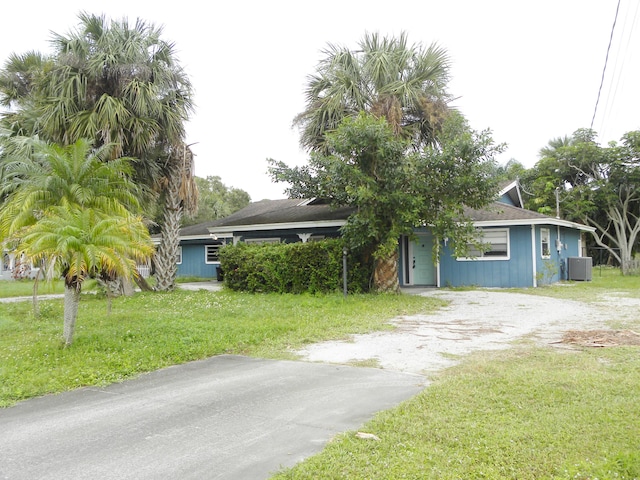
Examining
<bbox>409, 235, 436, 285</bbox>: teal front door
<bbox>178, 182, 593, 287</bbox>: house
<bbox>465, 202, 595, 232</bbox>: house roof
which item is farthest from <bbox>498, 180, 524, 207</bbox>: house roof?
<bbox>409, 235, 436, 285</bbox>: teal front door

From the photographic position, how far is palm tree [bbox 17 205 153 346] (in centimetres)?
698

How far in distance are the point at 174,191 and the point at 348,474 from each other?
14.6 m

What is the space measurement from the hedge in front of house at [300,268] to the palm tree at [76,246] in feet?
23.7

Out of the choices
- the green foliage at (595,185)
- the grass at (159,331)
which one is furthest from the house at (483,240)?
the green foliage at (595,185)

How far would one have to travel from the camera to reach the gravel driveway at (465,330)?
705 centimetres

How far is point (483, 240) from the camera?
1753 centimetres

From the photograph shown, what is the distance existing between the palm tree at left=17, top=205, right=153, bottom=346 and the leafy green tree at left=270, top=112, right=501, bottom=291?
6.22 meters

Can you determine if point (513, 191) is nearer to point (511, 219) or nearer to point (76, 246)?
point (511, 219)

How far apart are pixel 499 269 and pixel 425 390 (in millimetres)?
13229

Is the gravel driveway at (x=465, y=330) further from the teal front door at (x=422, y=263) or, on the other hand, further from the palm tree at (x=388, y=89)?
the teal front door at (x=422, y=263)

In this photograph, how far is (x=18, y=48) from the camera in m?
16.7

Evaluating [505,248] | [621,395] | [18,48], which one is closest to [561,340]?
[621,395]

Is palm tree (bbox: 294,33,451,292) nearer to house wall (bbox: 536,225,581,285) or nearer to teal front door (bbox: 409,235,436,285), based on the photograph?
teal front door (bbox: 409,235,436,285)

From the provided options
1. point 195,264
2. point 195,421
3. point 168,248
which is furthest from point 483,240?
point 195,264
